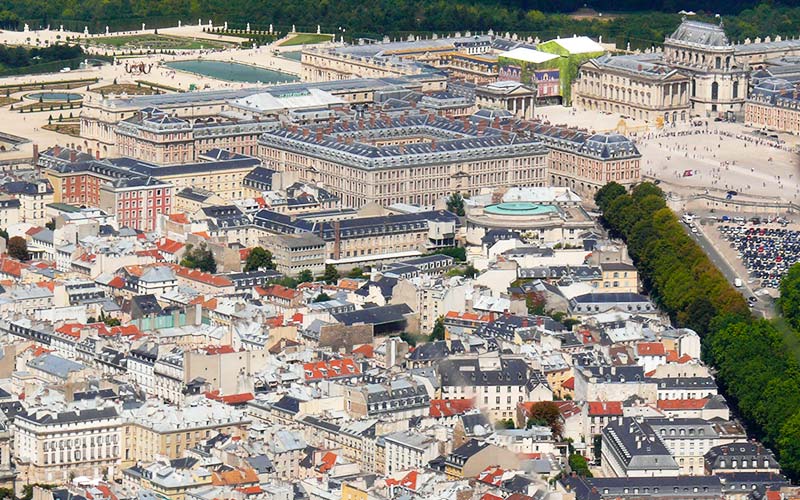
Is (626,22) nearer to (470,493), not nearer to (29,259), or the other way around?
(29,259)

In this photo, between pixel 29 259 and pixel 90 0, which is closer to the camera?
pixel 29 259

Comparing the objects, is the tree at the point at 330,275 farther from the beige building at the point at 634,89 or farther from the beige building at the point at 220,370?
the beige building at the point at 634,89

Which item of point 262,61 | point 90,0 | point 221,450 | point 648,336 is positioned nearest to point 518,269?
point 648,336

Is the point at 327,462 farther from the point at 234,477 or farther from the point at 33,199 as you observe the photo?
the point at 33,199

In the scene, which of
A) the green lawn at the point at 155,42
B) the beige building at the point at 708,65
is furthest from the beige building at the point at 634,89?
the green lawn at the point at 155,42

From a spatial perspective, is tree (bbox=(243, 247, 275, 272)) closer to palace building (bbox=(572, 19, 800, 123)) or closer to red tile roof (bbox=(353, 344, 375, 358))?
red tile roof (bbox=(353, 344, 375, 358))

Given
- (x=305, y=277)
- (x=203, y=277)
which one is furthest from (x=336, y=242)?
→ (x=203, y=277)
